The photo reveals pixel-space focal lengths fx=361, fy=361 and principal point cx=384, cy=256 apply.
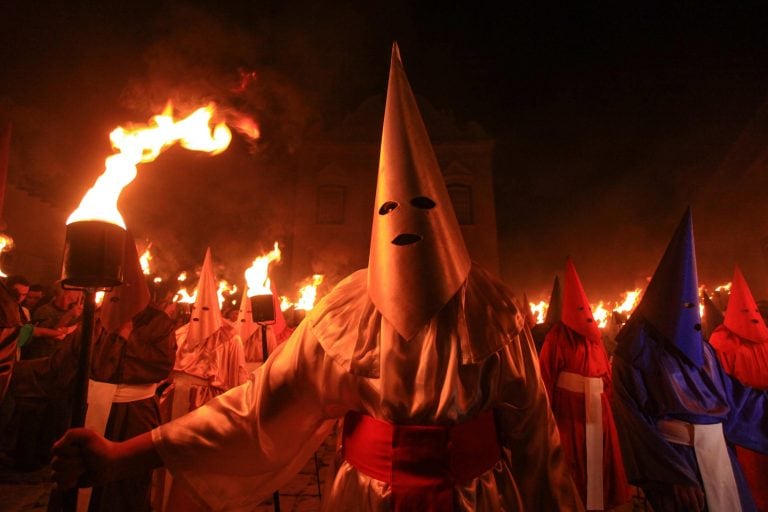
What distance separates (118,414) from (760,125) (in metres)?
20.9

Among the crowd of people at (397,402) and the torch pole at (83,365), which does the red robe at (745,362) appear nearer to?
the crowd of people at (397,402)

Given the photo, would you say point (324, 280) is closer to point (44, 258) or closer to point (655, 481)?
point (44, 258)

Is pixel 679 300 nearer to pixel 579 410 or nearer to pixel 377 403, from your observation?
pixel 579 410

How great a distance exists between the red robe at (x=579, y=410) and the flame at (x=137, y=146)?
4896 mm

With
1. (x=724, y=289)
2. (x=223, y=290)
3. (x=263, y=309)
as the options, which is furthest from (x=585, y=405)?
(x=223, y=290)

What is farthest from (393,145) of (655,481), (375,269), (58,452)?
(655,481)

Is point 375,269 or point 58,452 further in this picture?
point 375,269

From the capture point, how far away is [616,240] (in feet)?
72.0

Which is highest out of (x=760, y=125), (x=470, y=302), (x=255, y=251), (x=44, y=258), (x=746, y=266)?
(x=760, y=125)

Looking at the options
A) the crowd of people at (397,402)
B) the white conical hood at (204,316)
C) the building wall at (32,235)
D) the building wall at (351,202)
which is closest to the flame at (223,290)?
the building wall at (351,202)

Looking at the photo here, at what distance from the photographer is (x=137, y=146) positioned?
2018mm

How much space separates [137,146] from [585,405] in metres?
5.83

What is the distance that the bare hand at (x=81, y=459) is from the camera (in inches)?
51.2

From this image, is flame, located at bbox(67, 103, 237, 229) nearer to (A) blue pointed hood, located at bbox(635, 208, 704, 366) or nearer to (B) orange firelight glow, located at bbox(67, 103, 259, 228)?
(B) orange firelight glow, located at bbox(67, 103, 259, 228)
